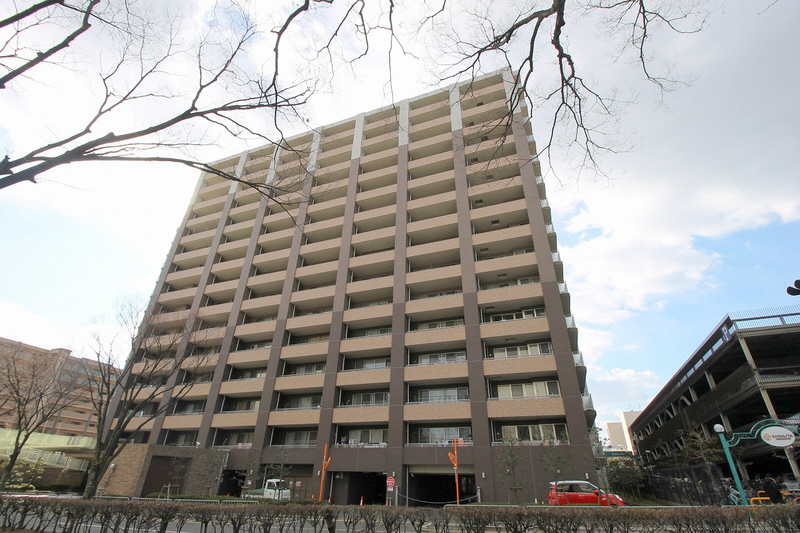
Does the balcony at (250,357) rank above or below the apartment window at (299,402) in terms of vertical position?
above

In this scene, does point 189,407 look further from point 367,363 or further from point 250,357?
point 367,363

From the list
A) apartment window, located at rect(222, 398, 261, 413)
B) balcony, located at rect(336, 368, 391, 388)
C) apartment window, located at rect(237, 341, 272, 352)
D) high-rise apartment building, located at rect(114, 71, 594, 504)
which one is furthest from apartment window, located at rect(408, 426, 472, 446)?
apartment window, located at rect(237, 341, 272, 352)

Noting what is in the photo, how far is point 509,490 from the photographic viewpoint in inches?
882

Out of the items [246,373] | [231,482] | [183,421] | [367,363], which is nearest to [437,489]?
[367,363]

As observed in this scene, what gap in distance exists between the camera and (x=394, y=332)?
29.4 m

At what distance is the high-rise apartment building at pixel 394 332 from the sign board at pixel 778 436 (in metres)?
10.3

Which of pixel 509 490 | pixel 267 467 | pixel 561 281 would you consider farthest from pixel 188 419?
pixel 561 281

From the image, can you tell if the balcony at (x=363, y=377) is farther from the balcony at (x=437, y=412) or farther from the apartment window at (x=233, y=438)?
the apartment window at (x=233, y=438)

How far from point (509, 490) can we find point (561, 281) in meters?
14.9

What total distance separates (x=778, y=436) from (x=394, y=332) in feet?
69.6

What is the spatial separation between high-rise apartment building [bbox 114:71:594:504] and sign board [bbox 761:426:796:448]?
1028 cm

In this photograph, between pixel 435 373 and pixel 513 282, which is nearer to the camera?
pixel 435 373

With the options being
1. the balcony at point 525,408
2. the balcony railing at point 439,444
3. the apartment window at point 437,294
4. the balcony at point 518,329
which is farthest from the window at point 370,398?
the balcony at point 518,329

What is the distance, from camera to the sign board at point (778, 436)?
1263 cm
